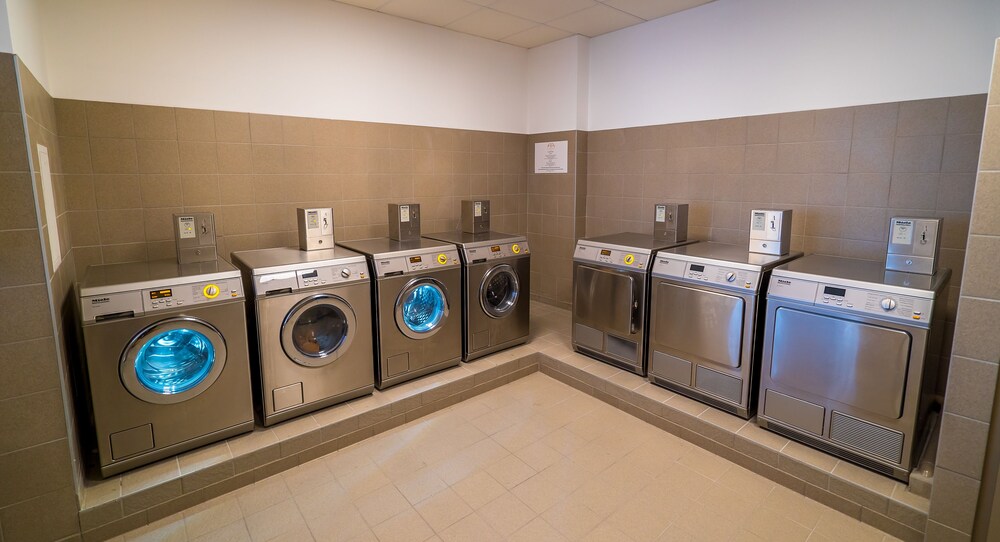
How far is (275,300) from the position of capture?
2844mm

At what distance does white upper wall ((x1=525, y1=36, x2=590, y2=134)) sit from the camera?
15.6ft

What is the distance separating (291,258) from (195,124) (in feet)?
3.78

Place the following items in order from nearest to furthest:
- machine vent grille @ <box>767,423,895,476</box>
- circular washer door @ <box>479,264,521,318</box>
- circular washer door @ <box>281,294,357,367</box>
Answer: machine vent grille @ <box>767,423,895,476</box> → circular washer door @ <box>281,294,357,367</box> → circular washer door @ <box>479,264,521,318</box>

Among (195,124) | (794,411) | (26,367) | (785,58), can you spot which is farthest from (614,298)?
(26,367)

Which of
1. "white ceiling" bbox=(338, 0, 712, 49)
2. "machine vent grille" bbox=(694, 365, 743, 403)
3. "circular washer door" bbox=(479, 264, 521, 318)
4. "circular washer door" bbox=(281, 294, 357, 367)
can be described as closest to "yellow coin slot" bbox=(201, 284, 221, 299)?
"circular washer door" bbox=(281, 294, 357, 367)

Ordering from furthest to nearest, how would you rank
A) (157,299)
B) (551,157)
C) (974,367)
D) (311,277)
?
1. (551,157)
2. (311,277)
3. (157,299)
4. (974,367)

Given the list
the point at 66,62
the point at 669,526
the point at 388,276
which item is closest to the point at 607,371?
the point at 669,526

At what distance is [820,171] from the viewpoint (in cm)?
336

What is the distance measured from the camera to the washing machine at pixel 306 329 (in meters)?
2.85

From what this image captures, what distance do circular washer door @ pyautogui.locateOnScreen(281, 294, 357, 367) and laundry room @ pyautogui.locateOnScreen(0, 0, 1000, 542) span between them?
27mm

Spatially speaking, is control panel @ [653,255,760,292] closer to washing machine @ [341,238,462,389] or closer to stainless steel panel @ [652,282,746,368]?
stainless steel panel @ [652,282,746,368]

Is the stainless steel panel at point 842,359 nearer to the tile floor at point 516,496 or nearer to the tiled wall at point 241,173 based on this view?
the tile floor at point 516,496

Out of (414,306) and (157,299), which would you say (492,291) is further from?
(157,299)

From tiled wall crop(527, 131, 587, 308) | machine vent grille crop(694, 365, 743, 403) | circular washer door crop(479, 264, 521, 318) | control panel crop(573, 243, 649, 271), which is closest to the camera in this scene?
machine vent grille crop(694, 365, 743, 403)
